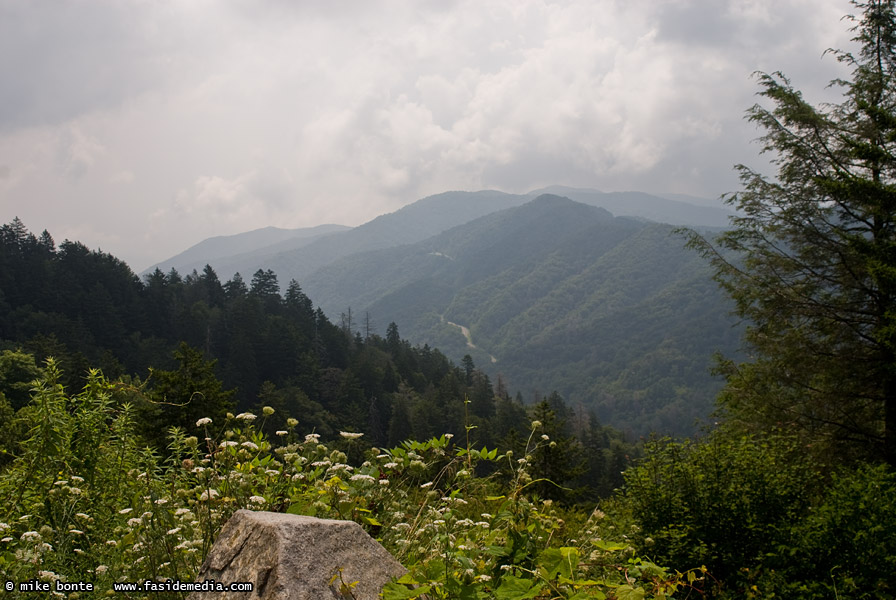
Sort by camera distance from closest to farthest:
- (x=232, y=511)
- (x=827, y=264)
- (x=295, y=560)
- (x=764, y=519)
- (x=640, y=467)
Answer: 1. (x=295, y=560)
2. (x=232, y=511)
3. (x=764, y=519)
4. (x=640, y=467)
5. (x=827, y=264)

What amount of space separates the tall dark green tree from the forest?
56 mm

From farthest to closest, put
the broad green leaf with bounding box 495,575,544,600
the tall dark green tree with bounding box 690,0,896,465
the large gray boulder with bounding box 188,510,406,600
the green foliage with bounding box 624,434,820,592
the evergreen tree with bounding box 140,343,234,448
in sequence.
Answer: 1. the evergreen tree with bounding box 140,343,234,448
2. the tall dark green tree with bounding box 690,0,896,465
3. the green foliage with bounding box 624,434,820,592
4. the large gray boulder with bounding box 188,510,406,600
5. the broad green leaf with bounding box 495,575,544,600

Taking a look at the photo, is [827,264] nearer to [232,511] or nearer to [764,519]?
[764,519]

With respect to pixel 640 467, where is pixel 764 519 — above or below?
below

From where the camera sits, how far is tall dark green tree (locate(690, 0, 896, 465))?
1266 centimetres

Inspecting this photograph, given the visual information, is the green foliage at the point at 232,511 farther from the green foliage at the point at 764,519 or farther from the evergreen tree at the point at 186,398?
the evergreen tree at the point at 186,398

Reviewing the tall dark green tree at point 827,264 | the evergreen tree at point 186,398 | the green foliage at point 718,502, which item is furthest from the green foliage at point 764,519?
the evergreen tree at point 186,398

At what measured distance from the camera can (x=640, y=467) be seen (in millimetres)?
10078

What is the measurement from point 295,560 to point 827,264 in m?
15.9

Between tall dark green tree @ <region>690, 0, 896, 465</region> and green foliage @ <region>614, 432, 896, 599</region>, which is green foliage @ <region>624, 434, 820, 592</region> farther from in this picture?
tall dark green tree @ <region>690, 0, 896, 465</region>

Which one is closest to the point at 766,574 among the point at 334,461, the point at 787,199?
the point at 334,461

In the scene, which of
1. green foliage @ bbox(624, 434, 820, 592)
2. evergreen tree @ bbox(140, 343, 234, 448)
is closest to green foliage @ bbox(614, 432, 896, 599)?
green foliage @ bbox(624, 434, 820, 592)

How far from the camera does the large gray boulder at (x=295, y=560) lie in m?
2.38

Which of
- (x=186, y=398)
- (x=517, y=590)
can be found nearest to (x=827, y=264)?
(x=517, y=590)
